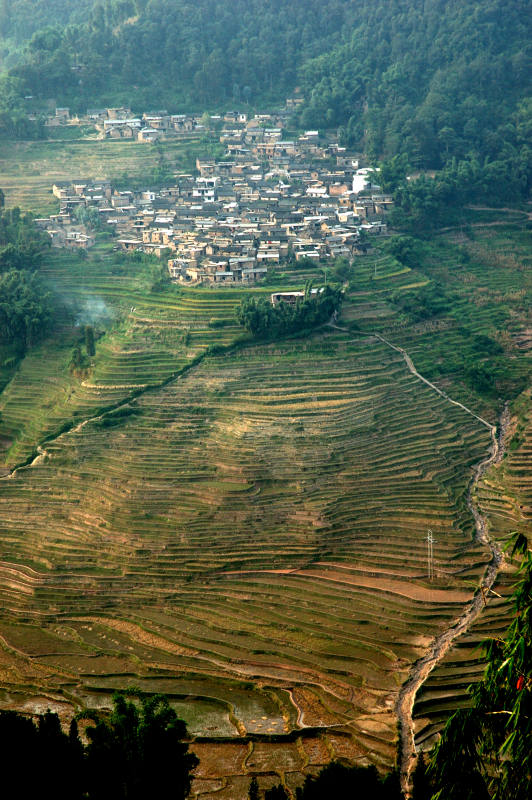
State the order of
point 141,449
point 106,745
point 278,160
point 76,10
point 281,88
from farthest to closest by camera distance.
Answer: point 76,10, point 281,88, point 278,160, point 141,449, point 106,745

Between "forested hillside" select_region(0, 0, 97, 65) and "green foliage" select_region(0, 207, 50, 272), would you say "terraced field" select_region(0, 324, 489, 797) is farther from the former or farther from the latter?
"forested hillside" select_region(0, 0, 97, 65)

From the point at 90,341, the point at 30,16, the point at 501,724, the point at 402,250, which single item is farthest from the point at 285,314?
the point at 30,16

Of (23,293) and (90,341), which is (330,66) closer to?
(23,293)

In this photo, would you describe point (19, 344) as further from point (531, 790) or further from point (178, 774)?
point (531, 790)

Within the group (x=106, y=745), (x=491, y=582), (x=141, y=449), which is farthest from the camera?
(x=141, y=449)

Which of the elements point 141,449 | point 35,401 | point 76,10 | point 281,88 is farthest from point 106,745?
point 76,10
